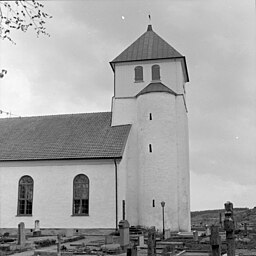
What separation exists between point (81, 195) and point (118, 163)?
10.8 feet

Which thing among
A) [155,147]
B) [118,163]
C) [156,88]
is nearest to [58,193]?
[118,163]

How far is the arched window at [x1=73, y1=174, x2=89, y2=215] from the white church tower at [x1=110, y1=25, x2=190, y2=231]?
2.53 meters

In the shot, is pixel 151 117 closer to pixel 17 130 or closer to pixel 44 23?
pixel 17 130

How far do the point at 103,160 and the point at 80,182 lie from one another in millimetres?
2167

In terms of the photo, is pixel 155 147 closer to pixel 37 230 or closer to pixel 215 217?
pixel 37 230

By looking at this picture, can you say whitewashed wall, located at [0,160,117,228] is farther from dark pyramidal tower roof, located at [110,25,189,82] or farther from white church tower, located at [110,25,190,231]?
dark pyramidal tower roof, located at [110,25,189,82]

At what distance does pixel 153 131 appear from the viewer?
91.9ft

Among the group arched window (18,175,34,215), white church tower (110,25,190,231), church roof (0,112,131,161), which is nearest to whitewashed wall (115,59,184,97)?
white church tower (110,25,190,231)

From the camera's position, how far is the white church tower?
2708cm

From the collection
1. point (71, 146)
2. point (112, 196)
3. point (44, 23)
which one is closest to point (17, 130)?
point (71, 146)

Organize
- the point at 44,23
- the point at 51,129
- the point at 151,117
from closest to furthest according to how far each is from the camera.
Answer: the point at 44,23 → the point at 151,117 → the point at 51,129

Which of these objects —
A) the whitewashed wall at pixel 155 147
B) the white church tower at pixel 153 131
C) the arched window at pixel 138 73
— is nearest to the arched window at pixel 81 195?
the white church tower at pixel 153 131

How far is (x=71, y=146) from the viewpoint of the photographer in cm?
2833

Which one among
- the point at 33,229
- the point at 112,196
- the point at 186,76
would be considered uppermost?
the point at 186,76
